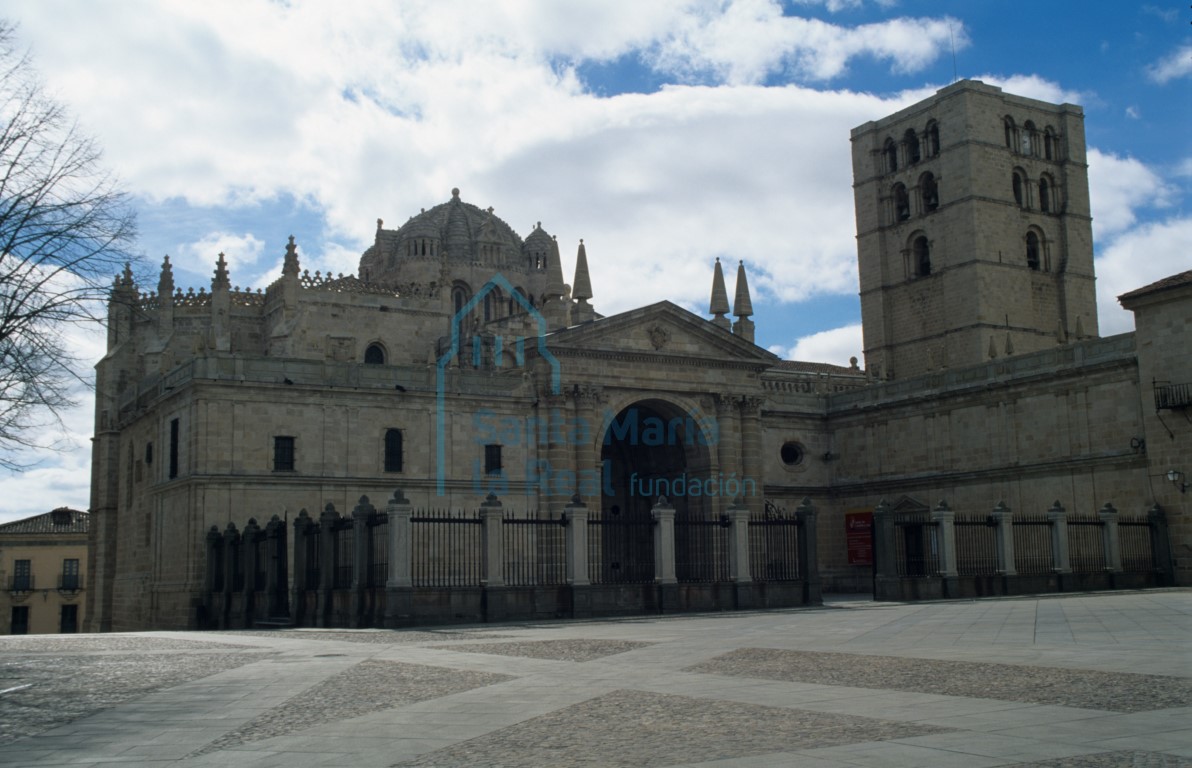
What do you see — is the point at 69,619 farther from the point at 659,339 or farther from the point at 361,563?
the point at 361,563

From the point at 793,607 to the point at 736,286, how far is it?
18213 mm

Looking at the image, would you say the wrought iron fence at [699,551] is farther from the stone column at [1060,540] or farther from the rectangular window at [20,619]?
the rectangular window at [20,619]

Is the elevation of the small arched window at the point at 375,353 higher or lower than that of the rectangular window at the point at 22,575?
higher

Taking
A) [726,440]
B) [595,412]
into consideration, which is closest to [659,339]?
[595,412]

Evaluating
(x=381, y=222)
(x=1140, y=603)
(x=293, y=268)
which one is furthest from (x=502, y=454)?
(x=381, y=222)

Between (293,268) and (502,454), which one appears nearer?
(502,454)

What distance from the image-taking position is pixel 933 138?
65438mm

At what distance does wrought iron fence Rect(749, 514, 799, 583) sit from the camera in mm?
34125

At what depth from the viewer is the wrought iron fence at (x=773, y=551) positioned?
34125 mm

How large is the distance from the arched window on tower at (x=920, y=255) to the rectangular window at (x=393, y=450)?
3567 centimetres

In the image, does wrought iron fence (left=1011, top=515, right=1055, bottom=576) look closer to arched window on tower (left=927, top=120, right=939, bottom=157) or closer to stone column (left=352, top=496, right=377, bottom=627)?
stone column (left=352, top=496, right=377, bottom=627)

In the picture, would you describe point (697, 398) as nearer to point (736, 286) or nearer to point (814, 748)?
point (736, 286)

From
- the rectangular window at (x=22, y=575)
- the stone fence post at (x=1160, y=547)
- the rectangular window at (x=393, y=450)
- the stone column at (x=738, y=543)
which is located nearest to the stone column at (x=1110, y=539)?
the stone fence post at (x=1160, y=547)

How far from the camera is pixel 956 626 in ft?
68.9
